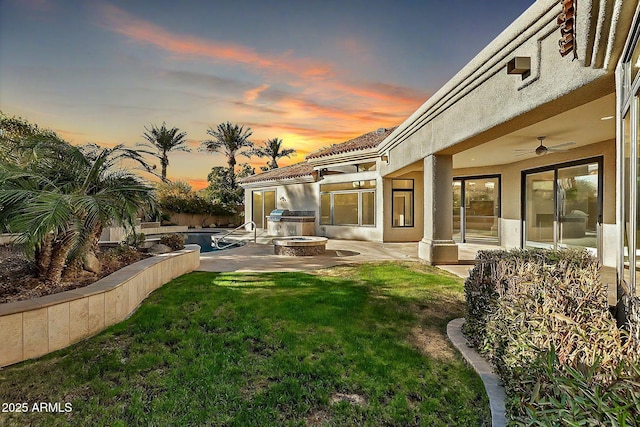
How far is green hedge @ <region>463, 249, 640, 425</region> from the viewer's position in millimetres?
1816

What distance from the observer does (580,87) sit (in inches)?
164

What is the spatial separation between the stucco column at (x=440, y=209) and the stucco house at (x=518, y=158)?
0.03 metres

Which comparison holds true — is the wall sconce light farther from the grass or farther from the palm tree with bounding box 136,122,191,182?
the palm tree with bounding box 136,122,191,182

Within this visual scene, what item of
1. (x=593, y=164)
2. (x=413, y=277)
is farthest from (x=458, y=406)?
(x=593, y=164)

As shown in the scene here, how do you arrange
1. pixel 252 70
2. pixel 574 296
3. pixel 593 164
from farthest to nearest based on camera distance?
pixel 252 70 → pixel 593 164 → pixel 574 296

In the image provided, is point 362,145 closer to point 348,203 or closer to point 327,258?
point 348,203

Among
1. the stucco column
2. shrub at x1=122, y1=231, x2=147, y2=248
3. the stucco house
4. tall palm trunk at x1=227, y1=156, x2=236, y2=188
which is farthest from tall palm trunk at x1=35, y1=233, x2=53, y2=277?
tall palm trunk at x1=227, y1=156, x2=236, y2=188

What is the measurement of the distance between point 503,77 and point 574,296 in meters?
4.46

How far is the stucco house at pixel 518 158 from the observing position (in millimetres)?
3455

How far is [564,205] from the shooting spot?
432 inches

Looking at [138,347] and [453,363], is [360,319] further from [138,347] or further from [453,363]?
[138,347]

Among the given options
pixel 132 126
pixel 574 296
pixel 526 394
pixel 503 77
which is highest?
pixel 132 126

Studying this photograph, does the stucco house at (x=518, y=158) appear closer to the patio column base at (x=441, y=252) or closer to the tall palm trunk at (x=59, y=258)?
the patio column base at (x=441, y=252)

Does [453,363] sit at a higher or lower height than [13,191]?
lower
